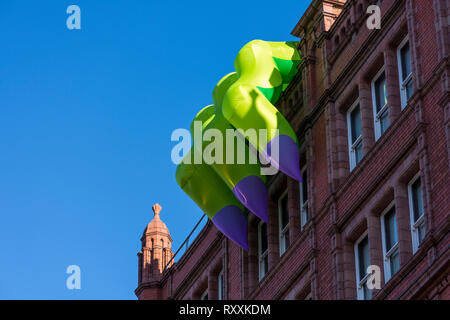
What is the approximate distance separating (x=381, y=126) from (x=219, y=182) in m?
6.76

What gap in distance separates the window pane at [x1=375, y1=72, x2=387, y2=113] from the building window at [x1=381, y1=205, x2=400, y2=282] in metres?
3.36

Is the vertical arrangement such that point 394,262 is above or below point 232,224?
below

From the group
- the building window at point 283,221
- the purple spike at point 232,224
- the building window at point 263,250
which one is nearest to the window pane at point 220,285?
the building window at point 263,250

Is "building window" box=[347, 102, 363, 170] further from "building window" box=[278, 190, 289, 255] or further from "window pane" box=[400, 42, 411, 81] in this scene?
"building window" box=[278, 190, 289, 255]

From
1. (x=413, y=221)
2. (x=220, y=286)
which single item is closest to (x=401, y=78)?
(x=413, y=221)

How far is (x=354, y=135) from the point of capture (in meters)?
38.8

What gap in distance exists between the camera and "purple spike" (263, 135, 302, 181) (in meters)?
38.8

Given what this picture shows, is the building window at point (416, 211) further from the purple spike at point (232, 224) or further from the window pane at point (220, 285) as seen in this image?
the window pane at point (220, 285)

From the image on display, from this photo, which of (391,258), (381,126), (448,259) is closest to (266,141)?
(381,126)

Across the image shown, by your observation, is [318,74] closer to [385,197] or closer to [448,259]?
[385,197]

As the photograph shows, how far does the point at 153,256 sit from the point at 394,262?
667 inches

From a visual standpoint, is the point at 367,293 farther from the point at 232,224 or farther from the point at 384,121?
the point at 232,224

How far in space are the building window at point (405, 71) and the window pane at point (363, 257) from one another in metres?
3.56

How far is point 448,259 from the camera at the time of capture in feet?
100
